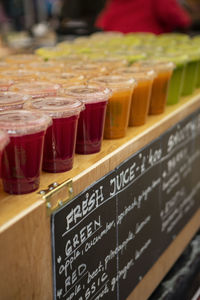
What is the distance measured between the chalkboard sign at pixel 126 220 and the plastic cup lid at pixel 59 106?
26 cm

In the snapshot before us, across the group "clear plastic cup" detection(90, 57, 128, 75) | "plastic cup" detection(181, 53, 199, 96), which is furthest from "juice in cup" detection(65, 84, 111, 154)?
"plastic cup" detection(181, 53, 199, 96)

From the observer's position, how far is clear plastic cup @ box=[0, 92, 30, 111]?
4.42 ft

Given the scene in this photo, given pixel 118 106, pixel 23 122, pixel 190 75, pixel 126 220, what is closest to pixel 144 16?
pixel 190 75

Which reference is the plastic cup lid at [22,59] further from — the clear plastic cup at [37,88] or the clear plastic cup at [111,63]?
the clear plastic cup at [37,88]

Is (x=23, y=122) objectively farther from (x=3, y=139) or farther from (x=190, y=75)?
(x=190, y=75)

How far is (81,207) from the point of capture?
1.37 metres

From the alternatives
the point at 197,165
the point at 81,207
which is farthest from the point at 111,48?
the point at 81,207

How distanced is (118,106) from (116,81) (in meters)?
0.12

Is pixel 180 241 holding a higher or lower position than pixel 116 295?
lower

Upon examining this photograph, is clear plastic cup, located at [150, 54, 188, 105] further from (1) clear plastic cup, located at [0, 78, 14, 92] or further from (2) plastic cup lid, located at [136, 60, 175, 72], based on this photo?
(1) clear plastic cup, located at [0, 78, 14, 92]

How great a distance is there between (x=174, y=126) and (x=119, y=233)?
2.21 ft

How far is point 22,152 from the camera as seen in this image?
3.78ft

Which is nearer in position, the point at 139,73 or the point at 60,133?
the point at 60,133

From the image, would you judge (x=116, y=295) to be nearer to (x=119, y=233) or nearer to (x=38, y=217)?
(x=119, y=233)
